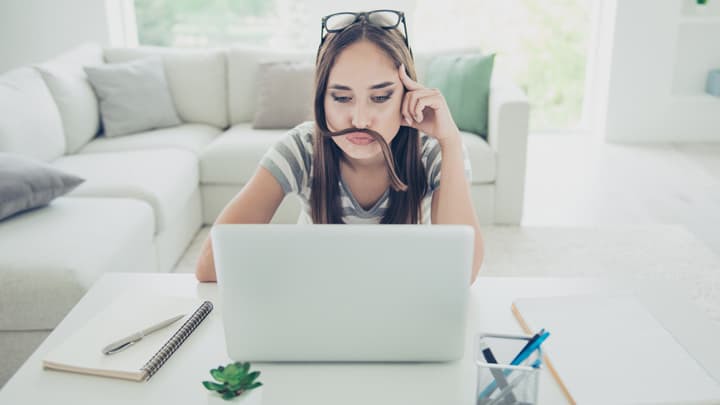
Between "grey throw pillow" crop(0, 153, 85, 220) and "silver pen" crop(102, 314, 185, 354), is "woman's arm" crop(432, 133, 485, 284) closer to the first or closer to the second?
"silver pen" crop(102, 314, 185, 354)

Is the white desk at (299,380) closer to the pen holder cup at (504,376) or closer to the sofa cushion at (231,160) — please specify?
the pen holder cup at (504,376)

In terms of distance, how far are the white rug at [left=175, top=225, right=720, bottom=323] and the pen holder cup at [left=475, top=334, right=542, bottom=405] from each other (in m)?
1.85

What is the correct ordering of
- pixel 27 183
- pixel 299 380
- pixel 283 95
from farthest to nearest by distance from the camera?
pixel 283 95 → pixel 27 183 → pixel 299 380

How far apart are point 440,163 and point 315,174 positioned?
0.84 ft

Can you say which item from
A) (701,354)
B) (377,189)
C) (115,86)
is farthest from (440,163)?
(115,86)

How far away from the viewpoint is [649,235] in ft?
9.82

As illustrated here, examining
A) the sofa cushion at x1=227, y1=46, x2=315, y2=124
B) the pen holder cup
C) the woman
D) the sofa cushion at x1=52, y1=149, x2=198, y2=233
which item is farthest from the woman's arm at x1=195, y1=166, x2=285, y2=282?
the sofa cushion at x1=227, y1=46, x2=315, y2=124

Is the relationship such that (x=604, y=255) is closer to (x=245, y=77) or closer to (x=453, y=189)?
(x=453, y=189)

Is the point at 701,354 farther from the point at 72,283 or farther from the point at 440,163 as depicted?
the point at 72,283

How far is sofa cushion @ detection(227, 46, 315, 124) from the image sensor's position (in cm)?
348

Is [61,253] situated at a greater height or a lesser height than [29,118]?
lesser

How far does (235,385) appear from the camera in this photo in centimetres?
83

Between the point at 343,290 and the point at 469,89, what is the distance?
2.45 meters

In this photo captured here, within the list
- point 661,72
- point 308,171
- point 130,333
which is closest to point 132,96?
point 308,171
